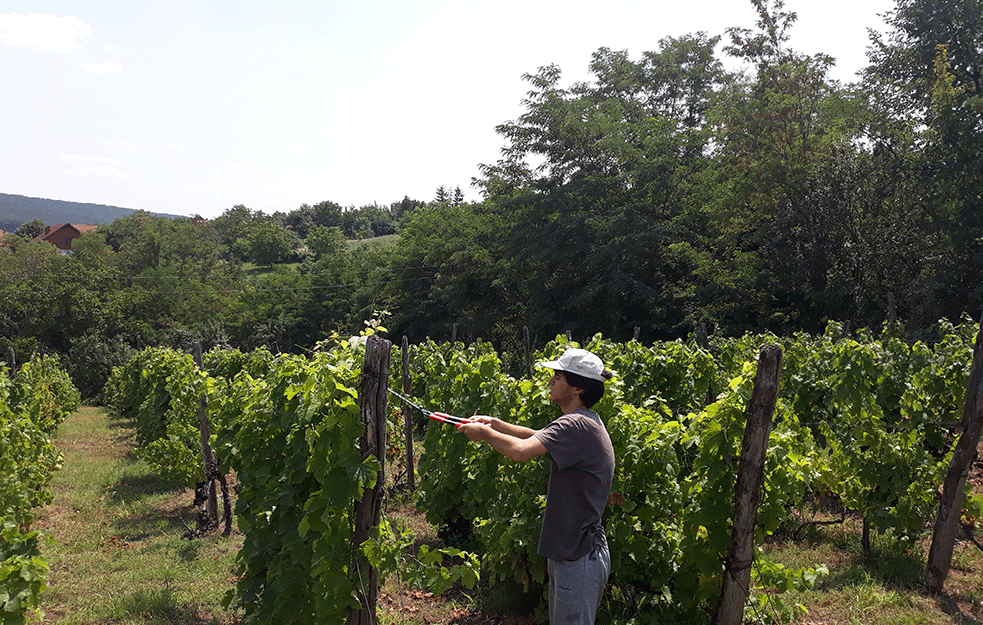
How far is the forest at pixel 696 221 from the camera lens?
1972cm

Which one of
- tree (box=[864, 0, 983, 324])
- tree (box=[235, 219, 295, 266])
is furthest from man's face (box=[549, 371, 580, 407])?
tree (box=[235, 219, 295, 266])

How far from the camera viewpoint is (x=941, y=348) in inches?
325

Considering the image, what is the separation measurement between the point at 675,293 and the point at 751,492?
20.0 meters

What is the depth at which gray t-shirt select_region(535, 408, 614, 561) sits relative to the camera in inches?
122

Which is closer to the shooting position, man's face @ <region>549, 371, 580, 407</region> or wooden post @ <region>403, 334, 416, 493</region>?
man's face @ <region>549, 371, 580, 407</region>

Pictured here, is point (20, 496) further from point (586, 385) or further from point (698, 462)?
point (698, 462)

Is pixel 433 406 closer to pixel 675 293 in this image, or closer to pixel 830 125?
pixel 675 293

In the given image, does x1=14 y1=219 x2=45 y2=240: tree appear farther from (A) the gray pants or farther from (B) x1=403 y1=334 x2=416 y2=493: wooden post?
(A) the gray pants

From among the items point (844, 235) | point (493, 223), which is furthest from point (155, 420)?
point (493, 223)

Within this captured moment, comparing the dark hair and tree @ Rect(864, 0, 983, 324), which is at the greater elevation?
tree @ Rect(864, 0, 983, 324)

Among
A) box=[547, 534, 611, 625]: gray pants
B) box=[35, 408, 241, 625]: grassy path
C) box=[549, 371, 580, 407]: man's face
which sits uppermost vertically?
box=[549, 371, 580, 407]: man's face

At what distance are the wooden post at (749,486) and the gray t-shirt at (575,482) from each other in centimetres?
129

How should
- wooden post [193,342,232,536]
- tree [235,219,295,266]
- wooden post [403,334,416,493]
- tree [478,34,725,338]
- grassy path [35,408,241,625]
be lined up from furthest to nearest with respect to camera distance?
1. tree [235,219,295,266]
2. tree [478,34,725,338]
3. wooden post [403,334,416,493]
4. wooden post [193,342,232,536]
5. grassy path [35,408,241,625]

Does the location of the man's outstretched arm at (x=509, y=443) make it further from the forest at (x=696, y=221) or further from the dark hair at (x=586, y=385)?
the forest at (x=696, y=221)
